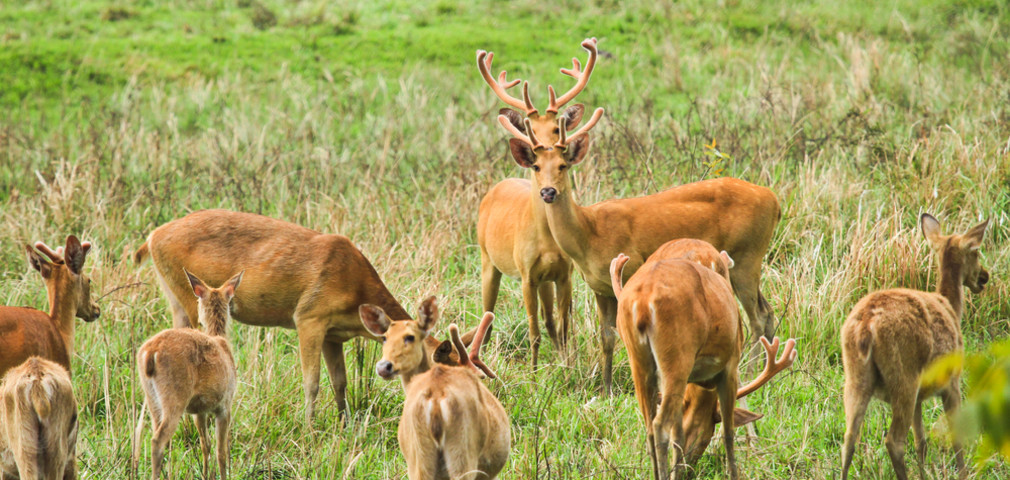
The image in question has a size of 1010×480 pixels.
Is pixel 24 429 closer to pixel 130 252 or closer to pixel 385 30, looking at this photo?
pixel 130 252

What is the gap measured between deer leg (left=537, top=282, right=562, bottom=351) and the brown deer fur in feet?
5.12

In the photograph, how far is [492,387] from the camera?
20.4 ft

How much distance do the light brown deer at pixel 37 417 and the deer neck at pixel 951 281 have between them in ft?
13.6

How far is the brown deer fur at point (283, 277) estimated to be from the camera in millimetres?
6258

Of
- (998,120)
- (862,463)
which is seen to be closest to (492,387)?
(862,463)

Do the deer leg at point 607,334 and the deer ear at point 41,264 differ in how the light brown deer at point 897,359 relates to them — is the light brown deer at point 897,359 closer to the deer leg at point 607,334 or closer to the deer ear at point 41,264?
the deer leg at point 607,334

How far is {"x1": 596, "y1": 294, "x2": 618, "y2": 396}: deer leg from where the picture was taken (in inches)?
262

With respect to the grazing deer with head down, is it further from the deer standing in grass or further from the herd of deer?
the deer standing in grass

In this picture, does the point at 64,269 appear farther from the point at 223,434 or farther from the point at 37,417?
the point at 37,417

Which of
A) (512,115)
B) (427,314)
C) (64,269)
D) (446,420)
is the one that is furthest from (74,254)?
(512,115)

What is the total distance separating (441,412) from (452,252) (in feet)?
17.1

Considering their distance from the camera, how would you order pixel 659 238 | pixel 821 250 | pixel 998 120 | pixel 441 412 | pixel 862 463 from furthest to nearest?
pixel 998 120
pixel 821 250
pixel 659 238
pixel 862 463
pixel 441 412

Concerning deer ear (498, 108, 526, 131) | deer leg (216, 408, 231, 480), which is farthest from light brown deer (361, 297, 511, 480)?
deer ear (498, 108, 526, 131)

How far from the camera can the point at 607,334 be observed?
6668 millimetres
